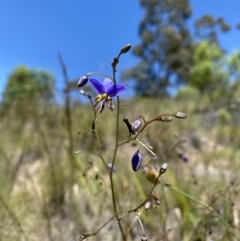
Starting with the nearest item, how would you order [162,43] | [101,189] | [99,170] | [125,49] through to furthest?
1. [125,49]
2. [101,189]
3. [99,170]
4. [162,43]

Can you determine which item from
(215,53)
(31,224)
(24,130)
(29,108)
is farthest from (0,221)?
(215,53)

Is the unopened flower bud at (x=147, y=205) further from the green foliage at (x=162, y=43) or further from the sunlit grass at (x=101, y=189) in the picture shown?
the green foliage at (x=162, y=43)

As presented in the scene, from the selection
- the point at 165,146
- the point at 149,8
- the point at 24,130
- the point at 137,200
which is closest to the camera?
the point at 137,200

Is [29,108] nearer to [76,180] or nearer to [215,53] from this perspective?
[76,180]

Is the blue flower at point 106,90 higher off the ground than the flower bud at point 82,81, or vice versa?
the flower bud at point 82,81

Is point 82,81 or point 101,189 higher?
point 82,81

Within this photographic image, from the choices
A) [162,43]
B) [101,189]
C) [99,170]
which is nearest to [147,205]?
[101,189]

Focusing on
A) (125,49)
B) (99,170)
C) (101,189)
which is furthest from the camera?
(99,170)

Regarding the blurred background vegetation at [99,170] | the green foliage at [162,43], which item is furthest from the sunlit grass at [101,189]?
the green foliage at [162,43]

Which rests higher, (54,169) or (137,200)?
(54,169)

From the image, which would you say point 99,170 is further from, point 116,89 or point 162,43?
point 162,43

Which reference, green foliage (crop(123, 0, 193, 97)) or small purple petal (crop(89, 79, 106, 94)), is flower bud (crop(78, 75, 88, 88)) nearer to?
small purple petal (crop(89, 79, 106, 94))
